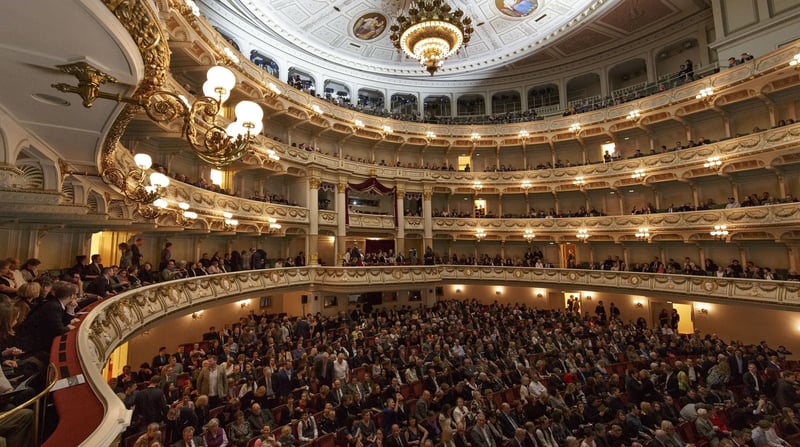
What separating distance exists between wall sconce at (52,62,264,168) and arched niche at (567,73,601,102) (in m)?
25.6

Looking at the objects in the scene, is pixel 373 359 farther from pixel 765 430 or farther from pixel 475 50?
pixel 475 50

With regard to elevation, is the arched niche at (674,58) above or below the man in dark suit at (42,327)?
above

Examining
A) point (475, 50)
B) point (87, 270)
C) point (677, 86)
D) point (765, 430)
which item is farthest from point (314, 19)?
point (765, 430)

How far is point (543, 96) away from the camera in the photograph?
26094mm

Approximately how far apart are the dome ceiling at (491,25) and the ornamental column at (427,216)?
918cm

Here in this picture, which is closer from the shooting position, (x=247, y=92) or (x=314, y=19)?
(x=247, y=92)

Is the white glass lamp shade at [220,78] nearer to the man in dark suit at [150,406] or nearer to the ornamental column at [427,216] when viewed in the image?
the man in dark suit at [150,406]

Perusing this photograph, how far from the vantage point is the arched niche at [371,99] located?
84.3ft

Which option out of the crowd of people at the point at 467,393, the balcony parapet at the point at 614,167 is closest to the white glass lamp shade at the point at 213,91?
the crowd of people at the point at 467,393

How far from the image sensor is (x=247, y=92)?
16484 millimetres

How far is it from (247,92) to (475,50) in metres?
14.7

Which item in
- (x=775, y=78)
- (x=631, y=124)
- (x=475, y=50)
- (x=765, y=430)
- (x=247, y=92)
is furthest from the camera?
(x=475, y=50)

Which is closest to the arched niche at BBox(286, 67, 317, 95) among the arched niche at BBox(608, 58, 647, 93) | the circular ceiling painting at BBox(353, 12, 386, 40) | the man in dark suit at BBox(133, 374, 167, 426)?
the circular ceiling painting at BBox(353, 12, 386, 40)

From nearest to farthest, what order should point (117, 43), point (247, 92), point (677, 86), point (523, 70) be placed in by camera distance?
point (117, 43) → point (247, 92) → point (677, 86) → point (523, 70)
